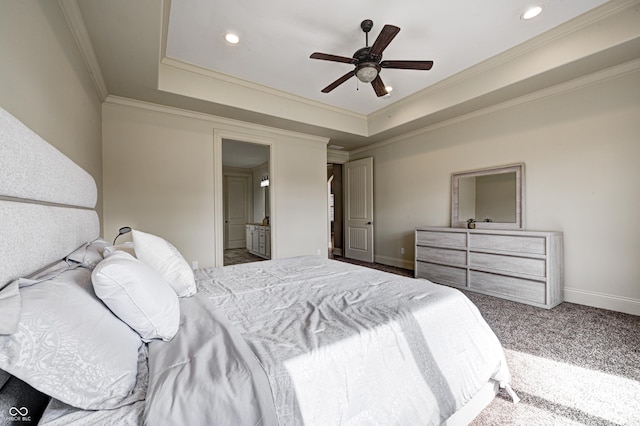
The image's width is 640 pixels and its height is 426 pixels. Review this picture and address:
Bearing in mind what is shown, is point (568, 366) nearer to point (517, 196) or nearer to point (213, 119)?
point (517, 196)

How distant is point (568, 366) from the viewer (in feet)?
5.73

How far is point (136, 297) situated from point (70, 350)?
241 millimetres

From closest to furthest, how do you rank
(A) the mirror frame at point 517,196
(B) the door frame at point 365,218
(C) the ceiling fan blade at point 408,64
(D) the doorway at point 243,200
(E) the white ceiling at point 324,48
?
(E) the white ceiling at point 324,48, (C) the ceiling fan blade at point 408,64, (A) the mirror frame at point 517,196, (B) the door frame at point 365,218, (D) the doorway at point 243,200

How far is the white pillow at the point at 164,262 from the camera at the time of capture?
135 cm

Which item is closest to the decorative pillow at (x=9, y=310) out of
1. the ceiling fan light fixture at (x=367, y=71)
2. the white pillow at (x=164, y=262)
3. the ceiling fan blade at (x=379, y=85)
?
the white pillow at (x=164, y=262)

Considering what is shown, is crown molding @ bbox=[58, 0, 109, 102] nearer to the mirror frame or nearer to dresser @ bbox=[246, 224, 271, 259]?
dresser @ bbox=[246, 224, 271, 259]

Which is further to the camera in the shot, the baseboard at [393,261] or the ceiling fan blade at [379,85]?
the baseboard at [393,261]

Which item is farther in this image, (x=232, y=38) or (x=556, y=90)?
(x=556, y=90)

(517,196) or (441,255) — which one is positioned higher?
(517,196)

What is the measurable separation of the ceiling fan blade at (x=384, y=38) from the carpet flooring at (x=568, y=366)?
259cm

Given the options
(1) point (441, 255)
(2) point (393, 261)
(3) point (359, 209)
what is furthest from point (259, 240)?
(1) point (441, 255)

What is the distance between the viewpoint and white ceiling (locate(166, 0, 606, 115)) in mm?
2191

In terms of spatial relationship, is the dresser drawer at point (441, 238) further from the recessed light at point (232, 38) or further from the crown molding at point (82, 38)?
the crown molding at point (82, 38)

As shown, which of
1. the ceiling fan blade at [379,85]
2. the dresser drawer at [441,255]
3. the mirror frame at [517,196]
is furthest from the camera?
the dresser drawer at [441,255]
